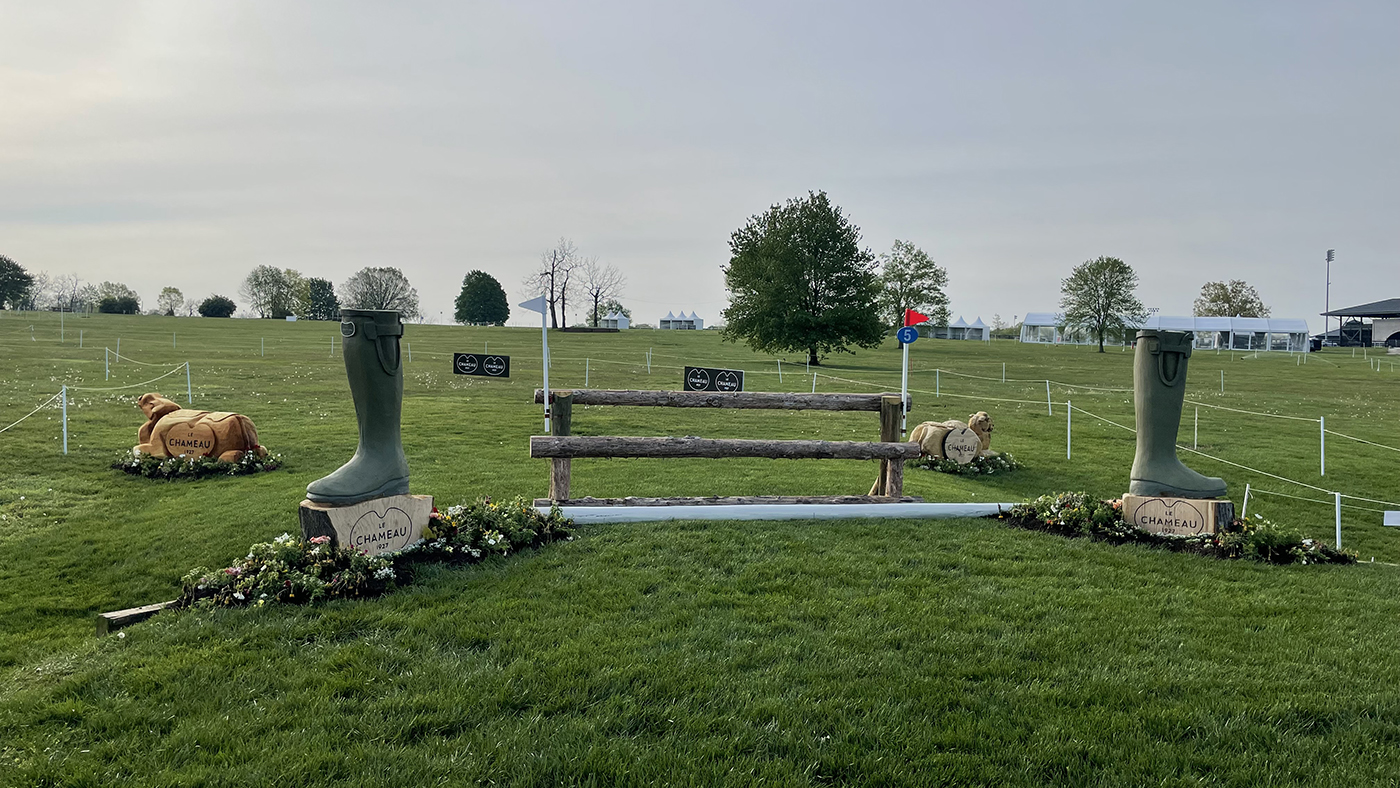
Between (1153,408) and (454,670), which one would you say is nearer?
(454,670)

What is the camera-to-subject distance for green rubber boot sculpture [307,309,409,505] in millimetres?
5926

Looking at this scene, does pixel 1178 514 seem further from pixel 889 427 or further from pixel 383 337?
pixel 383 337

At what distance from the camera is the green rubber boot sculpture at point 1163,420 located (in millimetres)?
7211

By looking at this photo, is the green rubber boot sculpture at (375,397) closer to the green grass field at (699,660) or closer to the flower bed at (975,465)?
the green grass field at (699,660)

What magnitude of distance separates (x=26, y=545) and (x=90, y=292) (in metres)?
114

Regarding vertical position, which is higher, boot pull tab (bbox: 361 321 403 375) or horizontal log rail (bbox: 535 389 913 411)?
boot pull tab (bbox: 361 321 403 375)

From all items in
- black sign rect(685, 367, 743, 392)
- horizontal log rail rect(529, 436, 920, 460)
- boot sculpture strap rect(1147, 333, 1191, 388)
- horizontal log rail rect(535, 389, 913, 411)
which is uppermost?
boot sculpture strap rect(1147, 333, 1191, 388)

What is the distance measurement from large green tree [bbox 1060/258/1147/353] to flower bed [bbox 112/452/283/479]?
67.9 meters

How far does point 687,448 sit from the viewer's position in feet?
25.8

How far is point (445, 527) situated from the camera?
6.33 meters

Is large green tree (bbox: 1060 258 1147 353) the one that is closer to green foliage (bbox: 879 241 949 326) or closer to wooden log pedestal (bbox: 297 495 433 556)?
green foliage (bbox: 879 241 949 326)

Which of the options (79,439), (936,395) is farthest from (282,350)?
(936,395)

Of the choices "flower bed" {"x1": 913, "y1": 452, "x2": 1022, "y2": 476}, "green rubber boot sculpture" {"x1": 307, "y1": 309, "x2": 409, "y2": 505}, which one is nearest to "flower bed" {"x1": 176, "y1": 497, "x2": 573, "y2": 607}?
"green rubber boot sculpture" {"x1": 307, "y1": 309, "x2": 409, "y2": 505}

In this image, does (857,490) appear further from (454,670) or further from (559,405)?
(454,670)
